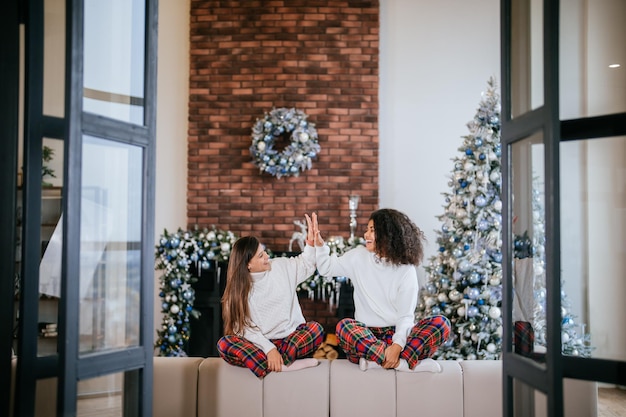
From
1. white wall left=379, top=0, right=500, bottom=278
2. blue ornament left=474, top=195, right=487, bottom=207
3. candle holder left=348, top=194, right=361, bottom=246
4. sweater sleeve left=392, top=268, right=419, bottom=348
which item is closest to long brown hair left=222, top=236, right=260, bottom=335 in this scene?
sweater sleeve left=392, top=268, right=419, bottom=348

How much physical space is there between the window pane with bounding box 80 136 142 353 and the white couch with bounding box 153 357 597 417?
85 cm

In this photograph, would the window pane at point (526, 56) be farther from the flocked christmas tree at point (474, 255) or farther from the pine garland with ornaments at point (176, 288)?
the pine garland with ornaments at point (176, 288)

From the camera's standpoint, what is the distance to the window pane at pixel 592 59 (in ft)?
8.38

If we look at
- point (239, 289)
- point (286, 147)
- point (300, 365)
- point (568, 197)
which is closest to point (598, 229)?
point (568, 197)

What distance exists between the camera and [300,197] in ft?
23.1

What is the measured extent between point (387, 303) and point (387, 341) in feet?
0.69

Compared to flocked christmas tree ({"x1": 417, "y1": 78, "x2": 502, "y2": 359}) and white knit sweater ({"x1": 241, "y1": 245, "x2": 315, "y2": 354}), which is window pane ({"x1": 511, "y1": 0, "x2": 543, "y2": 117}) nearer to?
white knit sweater ({"x1": 241, "y1": 245, "x2": 315, "y2": 354})

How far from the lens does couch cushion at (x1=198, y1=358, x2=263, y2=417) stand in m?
3.59

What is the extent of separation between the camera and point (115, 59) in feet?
9.34

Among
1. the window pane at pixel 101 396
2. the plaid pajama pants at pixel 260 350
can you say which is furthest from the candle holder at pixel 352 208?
the window pane at pixel 101 396

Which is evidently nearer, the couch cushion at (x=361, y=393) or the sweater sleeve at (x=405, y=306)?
the couch cushion at (x=361, y=393)

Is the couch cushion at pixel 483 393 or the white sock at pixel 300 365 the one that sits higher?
the white sock at pixel 300 365

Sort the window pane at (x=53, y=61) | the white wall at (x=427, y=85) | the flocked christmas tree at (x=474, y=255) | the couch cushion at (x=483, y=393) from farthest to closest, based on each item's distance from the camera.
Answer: the white wall at (x=427, y=85)
the flocked christmas tree at (x=474, y=255)
the couch cushion at (x=483, y=393)
the window pane at (x=53, y=61)

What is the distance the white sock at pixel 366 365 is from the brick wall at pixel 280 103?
132 inches
